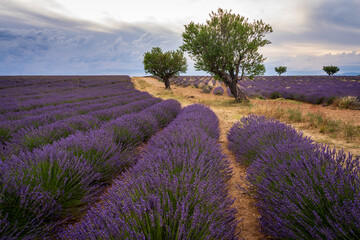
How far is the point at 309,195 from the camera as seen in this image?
1.24 m

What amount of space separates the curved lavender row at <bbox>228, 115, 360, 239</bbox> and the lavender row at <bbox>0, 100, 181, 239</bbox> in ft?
5.54

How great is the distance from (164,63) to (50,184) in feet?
69.3

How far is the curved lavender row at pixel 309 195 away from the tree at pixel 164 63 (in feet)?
66.8

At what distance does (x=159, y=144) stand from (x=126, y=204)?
1447 mm

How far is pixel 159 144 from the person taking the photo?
2537mm

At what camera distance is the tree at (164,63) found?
21.1m

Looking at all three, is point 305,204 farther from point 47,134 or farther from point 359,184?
point 47,134

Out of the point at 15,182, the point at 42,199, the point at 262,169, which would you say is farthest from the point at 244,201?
the point at 15,182

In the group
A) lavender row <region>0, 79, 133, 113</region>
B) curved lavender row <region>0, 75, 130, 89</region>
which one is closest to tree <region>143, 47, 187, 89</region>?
lavender row <region>0, 79, 133, 113</region>

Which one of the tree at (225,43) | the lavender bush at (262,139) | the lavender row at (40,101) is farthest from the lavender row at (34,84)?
the lavender bush at (262,139)

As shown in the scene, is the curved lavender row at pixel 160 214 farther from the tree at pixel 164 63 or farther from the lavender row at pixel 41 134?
the tree at pixel 164 63

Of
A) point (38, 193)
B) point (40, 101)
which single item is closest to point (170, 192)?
point (38, 193)

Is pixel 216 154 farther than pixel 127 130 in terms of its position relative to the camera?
No

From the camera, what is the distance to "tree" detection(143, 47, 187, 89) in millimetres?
21125
